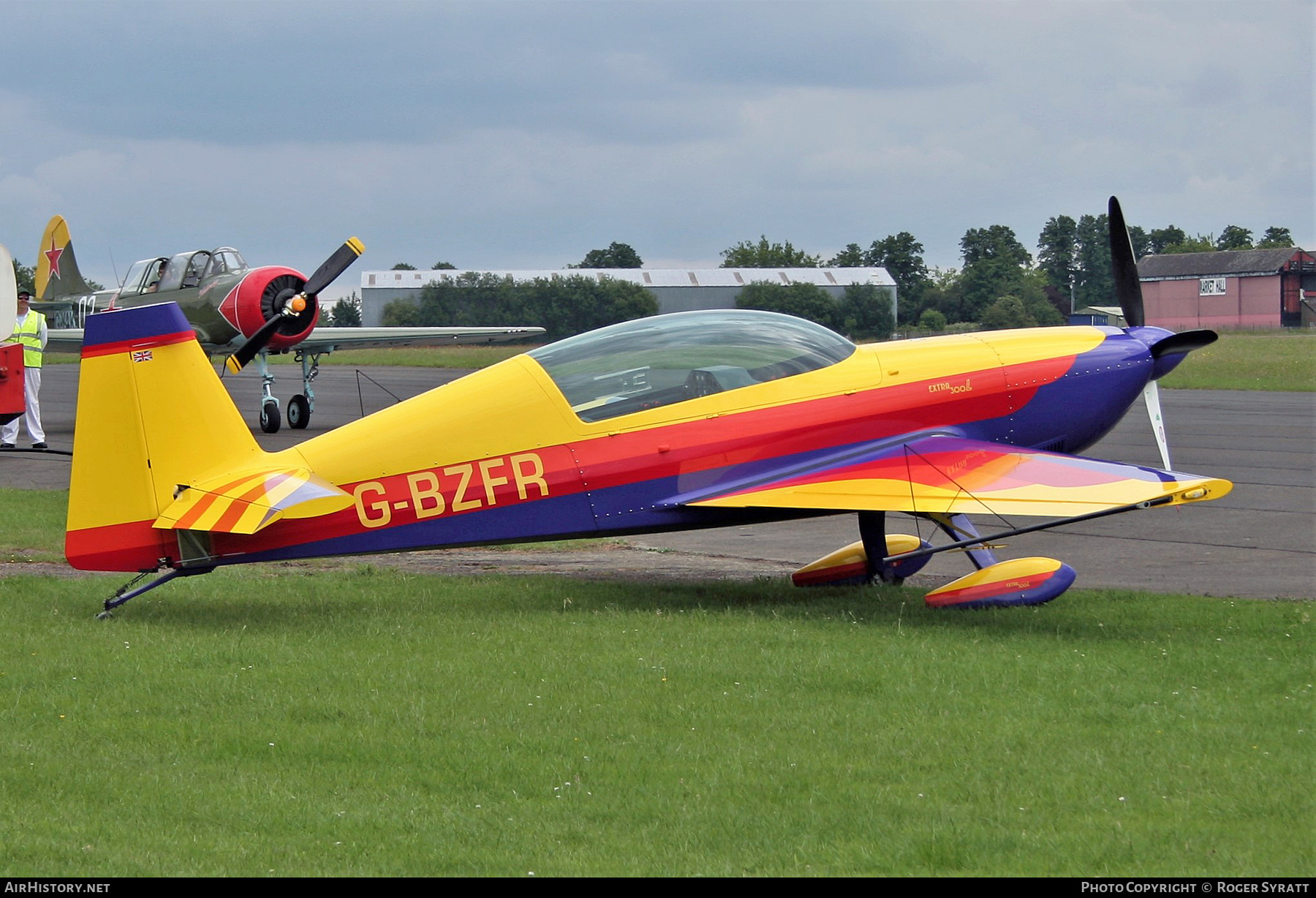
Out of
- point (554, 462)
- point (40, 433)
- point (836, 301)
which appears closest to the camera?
point (554, 462)

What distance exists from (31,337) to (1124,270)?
15.2 metres

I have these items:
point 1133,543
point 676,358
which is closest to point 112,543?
point 676,358

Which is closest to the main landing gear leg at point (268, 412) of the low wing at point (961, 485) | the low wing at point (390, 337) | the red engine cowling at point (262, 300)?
the red engine cowling at point (262, 300)

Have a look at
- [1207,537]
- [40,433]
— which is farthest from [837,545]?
[40,433]

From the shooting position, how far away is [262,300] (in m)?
23.1

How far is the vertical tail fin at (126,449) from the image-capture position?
7902 millimetres

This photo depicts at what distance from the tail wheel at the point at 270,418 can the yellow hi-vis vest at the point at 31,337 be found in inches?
207

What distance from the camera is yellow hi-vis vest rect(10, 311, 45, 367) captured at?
1845 cm

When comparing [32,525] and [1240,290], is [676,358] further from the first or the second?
[1240,290]

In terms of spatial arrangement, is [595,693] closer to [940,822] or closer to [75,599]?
[940,822]

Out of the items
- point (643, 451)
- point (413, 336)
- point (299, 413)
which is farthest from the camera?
point (413, 336)

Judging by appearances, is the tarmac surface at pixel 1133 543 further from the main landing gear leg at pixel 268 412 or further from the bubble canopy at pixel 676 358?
the main landing gear leg at pixel 268 412

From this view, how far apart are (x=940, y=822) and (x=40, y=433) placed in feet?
59.7

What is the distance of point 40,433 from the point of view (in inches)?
765
